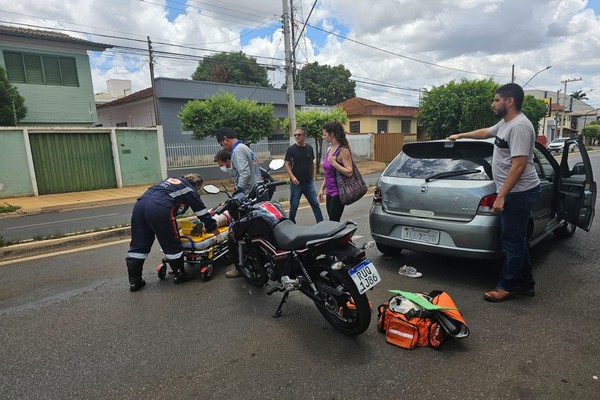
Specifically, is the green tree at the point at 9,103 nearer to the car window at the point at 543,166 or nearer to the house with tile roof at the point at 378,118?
the car window at the point at 543,166

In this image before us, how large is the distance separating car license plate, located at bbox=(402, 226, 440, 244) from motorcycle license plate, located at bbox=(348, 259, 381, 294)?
4.09 feet

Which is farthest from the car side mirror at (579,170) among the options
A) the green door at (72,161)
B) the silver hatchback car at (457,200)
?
the green door at (72,161)

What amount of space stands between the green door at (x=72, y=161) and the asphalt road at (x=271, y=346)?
10.4 m

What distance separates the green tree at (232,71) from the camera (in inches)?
1490

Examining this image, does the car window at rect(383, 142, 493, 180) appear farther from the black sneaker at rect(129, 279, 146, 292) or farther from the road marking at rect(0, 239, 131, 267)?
the road marking at rect(0, 239, 131, 267)

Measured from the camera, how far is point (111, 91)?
41.0 metres

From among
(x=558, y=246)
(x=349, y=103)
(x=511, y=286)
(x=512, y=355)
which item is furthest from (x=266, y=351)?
(x=349, y=103)

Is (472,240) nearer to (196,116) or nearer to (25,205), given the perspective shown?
(25,205)

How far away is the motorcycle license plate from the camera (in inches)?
109

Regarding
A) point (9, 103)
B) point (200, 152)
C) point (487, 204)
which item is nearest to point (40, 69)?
point (9, 103)

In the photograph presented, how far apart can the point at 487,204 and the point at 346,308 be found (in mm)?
1729

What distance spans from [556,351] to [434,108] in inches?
958

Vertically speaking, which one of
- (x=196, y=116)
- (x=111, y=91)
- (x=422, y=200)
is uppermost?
(x=111, y=91)

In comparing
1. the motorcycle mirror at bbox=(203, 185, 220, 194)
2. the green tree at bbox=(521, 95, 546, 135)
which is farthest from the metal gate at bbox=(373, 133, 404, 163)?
the motorcycle mirror at bbox=(203, 185, 220, 194)
